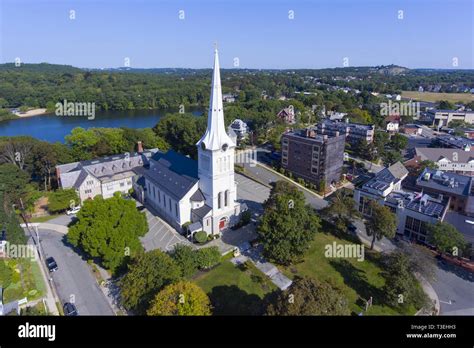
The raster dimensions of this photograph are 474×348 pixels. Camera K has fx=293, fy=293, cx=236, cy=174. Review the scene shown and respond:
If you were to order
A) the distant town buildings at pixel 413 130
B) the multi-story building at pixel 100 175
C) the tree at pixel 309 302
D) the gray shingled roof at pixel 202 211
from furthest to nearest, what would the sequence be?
the distant town buildings at pixel 413 130
the multi-story building at pixel 100 175
the gray shingled roof at pixel 202 211
the tree at pixel 309 302

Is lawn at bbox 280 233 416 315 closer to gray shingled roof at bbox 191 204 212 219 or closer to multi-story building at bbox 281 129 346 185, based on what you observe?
gray shingled roof at bbox 191 204 212 219

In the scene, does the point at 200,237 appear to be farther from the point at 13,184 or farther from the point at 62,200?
the point at 13,184

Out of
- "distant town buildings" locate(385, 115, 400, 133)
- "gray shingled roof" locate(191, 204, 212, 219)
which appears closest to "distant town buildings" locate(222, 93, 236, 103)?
"distant town buildings" locate(385, 115, 400, 133)

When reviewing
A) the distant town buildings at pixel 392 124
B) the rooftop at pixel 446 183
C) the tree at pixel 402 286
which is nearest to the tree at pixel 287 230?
the tree at pixel 402 286

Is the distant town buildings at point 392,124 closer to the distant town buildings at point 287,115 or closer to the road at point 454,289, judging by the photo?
the distant town buildings at point 287,115

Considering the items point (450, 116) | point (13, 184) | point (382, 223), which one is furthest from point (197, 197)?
point (450, 116)

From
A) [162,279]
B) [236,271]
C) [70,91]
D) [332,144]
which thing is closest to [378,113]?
[332,144]

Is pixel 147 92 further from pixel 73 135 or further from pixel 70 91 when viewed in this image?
pixel 73 135
